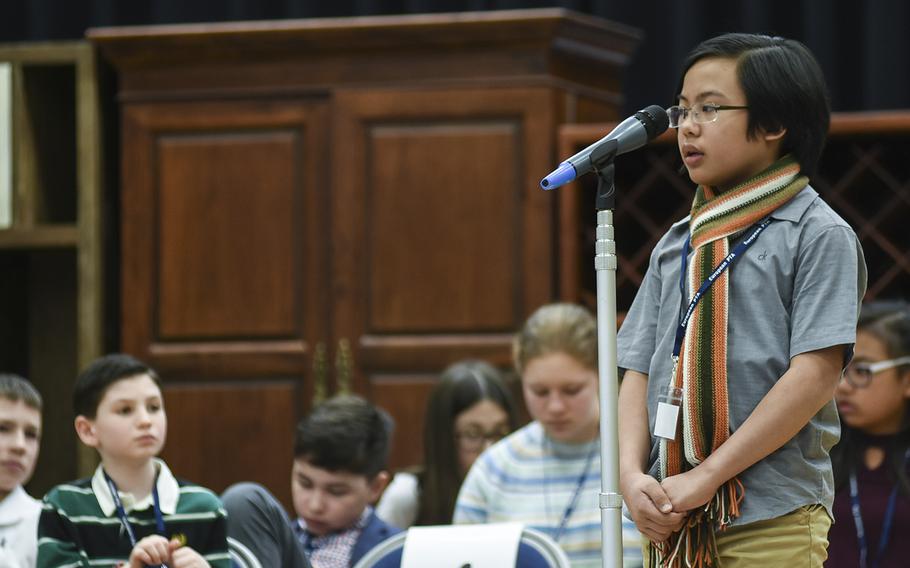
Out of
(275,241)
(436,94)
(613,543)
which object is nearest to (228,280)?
(275,241)

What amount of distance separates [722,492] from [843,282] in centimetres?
27

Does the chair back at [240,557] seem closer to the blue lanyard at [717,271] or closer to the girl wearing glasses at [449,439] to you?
the girl wearing glasses at [449,439]

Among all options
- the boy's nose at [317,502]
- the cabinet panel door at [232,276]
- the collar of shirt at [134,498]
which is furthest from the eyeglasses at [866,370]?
the cabinet panel door at [232,276]

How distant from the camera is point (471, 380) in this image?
3.23 metres

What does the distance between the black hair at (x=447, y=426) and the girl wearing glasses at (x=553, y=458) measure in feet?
0.68

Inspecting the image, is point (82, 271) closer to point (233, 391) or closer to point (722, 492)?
point (233, 391)

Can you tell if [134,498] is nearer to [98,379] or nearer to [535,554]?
[98,379]

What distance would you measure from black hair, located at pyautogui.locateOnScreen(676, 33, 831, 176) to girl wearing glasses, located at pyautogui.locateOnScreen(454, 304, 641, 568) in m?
1.15

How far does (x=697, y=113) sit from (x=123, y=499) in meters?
1.19

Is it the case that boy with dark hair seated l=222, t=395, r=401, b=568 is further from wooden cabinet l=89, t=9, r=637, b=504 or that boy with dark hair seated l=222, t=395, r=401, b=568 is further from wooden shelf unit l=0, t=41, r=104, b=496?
wooden shelf unit l=0, t=41, r=104, b=496

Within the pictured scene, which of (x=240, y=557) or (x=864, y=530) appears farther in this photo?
(x=864, y=530)

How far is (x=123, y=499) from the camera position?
2.34 metres

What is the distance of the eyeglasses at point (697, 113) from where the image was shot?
1.69m

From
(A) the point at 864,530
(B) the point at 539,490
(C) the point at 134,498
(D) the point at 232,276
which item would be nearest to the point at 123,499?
(C) the point at 134,498
